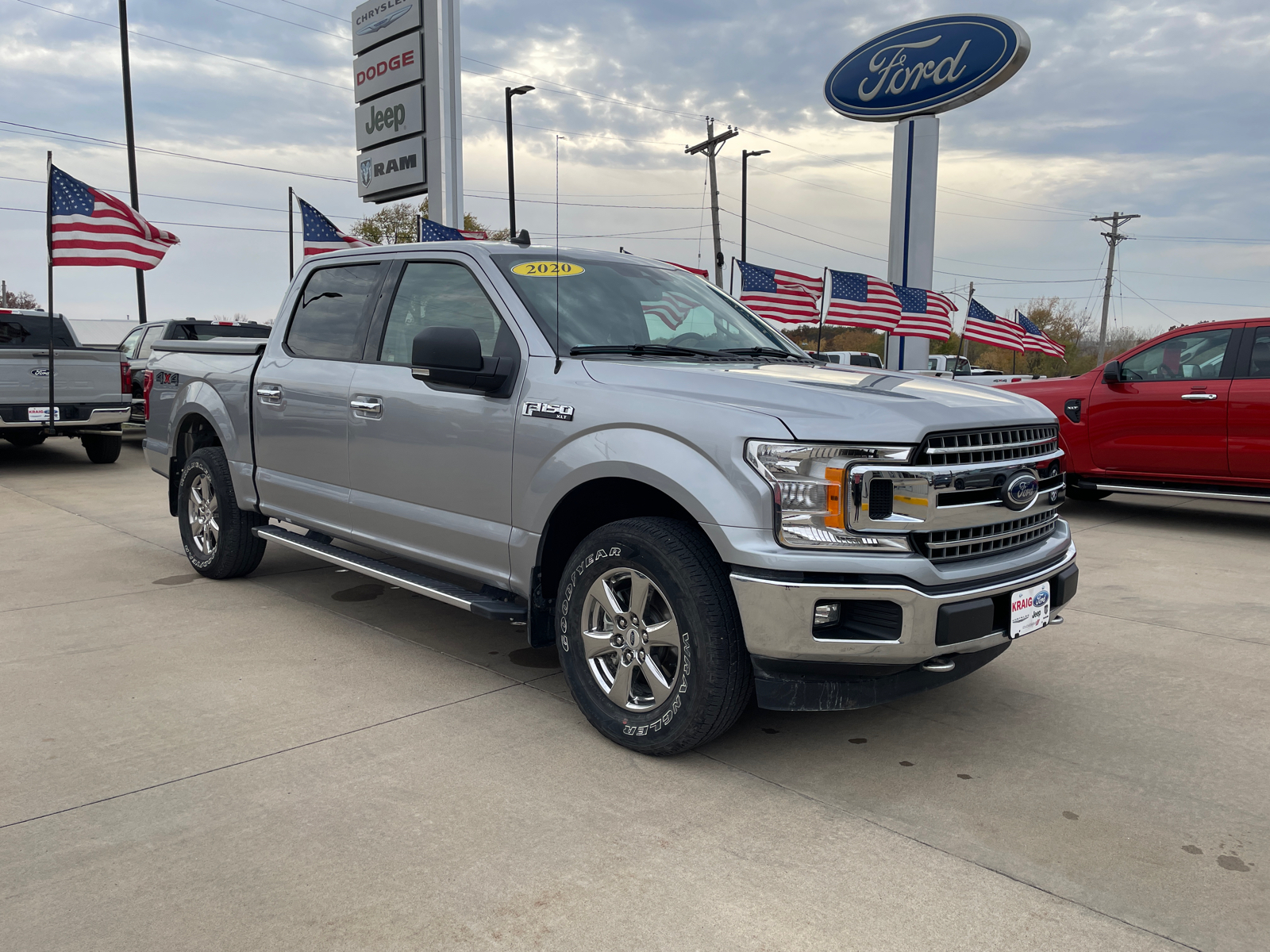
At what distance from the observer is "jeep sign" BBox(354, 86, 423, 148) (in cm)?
A: 1616

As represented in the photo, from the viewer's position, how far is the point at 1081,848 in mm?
2914

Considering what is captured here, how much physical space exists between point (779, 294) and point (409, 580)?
53.2 feet

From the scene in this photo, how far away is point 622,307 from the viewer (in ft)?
14.3

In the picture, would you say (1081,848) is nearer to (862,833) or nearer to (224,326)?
(862,833)

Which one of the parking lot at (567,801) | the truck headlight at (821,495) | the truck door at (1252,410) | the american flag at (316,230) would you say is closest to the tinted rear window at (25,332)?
the american flag at (316,230)

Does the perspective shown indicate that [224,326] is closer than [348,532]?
No

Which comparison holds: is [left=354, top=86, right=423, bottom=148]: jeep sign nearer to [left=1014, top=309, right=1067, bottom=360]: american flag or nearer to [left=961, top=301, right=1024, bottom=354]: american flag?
[left=961, top=301, right=1024, bottom=354]: american flag

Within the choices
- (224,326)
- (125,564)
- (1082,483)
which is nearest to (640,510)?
(125,564)

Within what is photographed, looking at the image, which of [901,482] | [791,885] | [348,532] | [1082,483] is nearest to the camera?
[791,885]

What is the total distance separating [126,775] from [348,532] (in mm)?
1836

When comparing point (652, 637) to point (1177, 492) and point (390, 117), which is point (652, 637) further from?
point (390, 117)

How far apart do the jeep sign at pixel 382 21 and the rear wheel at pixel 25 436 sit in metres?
8.61

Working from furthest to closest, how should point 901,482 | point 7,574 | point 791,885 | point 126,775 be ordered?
1. point 7,574
2. point 126,775
3. point 901,482
4. point 791,885

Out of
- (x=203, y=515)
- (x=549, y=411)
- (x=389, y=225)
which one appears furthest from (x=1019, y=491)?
(x=389, y=225)
